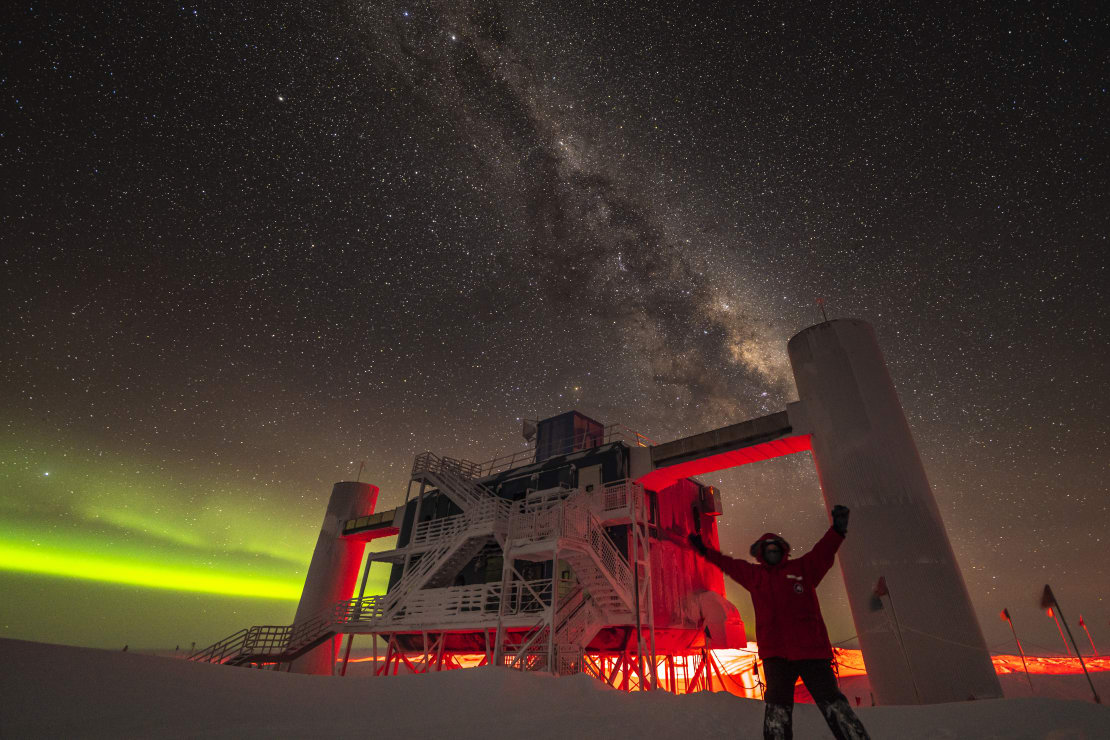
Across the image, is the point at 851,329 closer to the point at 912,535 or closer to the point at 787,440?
the point at 787,440

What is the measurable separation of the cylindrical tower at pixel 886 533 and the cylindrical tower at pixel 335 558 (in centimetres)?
3017

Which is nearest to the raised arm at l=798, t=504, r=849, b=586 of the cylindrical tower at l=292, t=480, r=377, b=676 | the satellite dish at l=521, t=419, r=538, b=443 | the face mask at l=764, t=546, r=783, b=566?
the face mask at l=764, t=546, r=783, b=566

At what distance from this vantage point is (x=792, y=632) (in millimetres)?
4629

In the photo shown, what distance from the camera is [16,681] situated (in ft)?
16.5

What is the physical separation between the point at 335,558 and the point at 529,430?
55.3 ft

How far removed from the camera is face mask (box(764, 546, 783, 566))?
5.05m

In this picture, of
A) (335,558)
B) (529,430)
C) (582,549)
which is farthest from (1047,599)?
(335,558)

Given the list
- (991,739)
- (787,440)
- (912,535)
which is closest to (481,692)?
(991,739)

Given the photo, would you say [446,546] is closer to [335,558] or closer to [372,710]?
[372,710]

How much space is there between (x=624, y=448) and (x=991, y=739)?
17.1 metres

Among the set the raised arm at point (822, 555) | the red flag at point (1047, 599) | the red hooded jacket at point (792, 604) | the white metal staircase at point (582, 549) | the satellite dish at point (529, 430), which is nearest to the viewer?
the red hooded jacket at point (792, 604)

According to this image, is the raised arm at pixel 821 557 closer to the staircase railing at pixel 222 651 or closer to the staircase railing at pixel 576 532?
the staircase railing at pixel 576 532

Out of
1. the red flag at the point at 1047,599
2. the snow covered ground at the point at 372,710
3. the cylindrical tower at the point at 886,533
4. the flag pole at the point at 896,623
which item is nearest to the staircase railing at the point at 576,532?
the cylindrical tower at the point at 886,533

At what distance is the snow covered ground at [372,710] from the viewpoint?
197 inches
